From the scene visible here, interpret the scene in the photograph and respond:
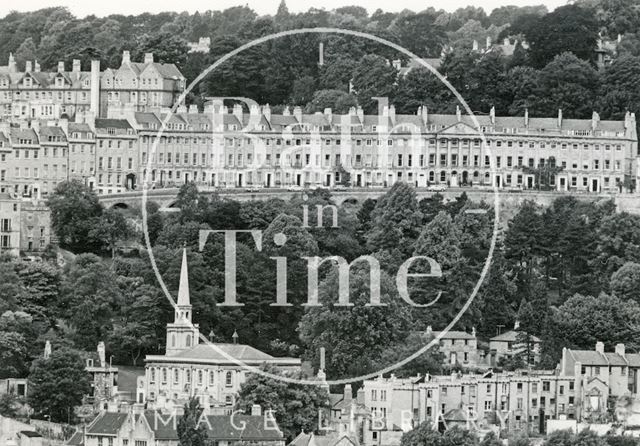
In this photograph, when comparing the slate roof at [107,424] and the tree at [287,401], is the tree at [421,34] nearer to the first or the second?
the tree at [287,401]

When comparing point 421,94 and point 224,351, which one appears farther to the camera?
point 421,94

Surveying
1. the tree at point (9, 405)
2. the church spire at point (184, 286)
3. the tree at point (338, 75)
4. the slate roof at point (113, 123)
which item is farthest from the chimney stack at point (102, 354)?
the tree at point (338, 75)

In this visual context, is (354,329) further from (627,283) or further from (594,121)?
(594,121)

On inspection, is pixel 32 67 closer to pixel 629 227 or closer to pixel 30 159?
pixel 30 159

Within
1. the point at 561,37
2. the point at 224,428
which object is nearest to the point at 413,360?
the point at 224,428

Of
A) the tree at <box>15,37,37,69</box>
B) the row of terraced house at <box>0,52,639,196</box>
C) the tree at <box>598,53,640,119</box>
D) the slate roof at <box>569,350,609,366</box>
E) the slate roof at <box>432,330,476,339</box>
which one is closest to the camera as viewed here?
the slate roof at <box>569,350,609,366</box>

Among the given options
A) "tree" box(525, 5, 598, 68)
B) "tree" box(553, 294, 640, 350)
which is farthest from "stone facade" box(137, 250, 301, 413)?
"tree" box(525, 5, 598, 68)

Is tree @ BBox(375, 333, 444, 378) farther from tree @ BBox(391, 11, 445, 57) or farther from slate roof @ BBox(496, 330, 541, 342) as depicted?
tree @ BBox(391, 11, 445, 57)
